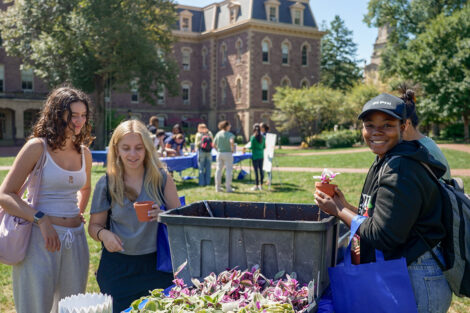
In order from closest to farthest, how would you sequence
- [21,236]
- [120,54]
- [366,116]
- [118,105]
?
[366,116]
[21,236]
[120,54]
[118,105]

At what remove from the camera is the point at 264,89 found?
45.6 m

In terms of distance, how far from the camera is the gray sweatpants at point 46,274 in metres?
3.04

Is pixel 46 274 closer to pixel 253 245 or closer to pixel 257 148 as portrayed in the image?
pixel 253 245

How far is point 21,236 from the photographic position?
301 cm

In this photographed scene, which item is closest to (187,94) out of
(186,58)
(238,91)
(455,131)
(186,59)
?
(186,59)

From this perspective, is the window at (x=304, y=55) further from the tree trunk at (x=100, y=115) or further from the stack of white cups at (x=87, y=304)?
the stack of white cups at (x=87, y=304)

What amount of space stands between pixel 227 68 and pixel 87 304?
154ft

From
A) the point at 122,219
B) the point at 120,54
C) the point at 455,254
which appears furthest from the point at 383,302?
the point at 120,54

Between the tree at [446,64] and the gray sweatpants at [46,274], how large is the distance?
120 ft

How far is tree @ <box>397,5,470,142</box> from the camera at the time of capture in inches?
1390

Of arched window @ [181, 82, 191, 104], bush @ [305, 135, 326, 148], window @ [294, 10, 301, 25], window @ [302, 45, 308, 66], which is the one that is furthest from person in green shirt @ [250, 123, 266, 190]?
arched window @ [181, 82, 191, 104]

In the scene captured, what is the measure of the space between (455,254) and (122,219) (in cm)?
201

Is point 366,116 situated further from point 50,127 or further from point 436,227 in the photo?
point 50,127

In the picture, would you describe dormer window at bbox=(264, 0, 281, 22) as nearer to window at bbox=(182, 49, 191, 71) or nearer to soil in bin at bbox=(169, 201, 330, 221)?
window at bbox=(182, 49, 191, 71)
